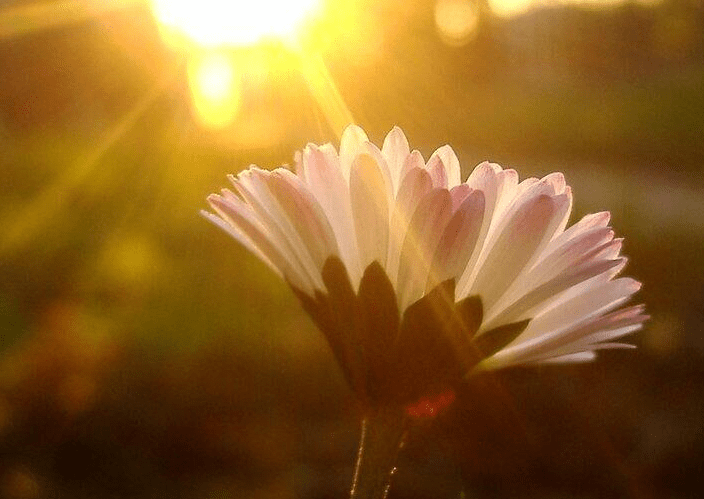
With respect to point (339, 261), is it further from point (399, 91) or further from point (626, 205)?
point (399, 91)

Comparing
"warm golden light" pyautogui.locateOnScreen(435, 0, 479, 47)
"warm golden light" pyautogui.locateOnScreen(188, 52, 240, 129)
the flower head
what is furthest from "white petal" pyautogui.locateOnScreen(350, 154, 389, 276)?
"warm golden light" pyautogui.locateOnScreen(435, 0, 479, 47)

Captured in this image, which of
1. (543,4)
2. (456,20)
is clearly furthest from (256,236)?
(543,4)

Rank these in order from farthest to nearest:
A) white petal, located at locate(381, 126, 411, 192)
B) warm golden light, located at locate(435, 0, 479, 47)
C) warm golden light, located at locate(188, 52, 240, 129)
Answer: warm golden light, located at locate(435, 0, 479, 47)
warm golden light, located at locate(188, 52, 240, 129)
white petal, located at locate(381, 126, 411, 192)

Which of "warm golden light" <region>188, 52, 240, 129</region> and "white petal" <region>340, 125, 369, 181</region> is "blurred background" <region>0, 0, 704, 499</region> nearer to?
"white petal" <region>340, 125, 369, 181</region>

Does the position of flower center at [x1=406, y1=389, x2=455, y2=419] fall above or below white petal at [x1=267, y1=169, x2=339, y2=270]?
below

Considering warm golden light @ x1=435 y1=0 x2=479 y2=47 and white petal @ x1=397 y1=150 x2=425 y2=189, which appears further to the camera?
warm golden light @ x1=435 y1=0 x2=479 y2=47

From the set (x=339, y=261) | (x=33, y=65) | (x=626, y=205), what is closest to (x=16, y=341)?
Result: (x=339, y=261)

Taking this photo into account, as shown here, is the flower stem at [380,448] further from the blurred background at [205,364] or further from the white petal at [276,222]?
the blurred background at [205,364]
